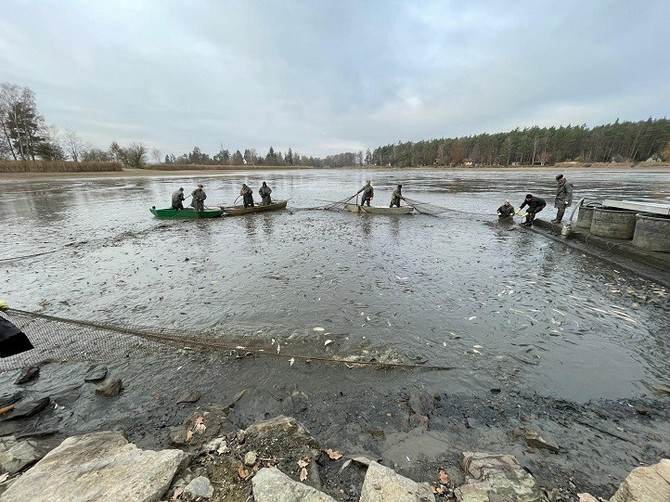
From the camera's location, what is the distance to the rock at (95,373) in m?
4.30

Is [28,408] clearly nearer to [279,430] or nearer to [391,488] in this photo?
[279,430]

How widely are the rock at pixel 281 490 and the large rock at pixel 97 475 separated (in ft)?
2.51

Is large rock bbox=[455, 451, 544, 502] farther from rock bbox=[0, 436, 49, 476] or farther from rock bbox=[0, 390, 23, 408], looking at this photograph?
rock bbox=[0, 390, 23, 408]

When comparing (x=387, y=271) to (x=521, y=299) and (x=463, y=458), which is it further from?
(x=463, y=458)

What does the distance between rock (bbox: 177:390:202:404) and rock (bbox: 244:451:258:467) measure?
1.35m

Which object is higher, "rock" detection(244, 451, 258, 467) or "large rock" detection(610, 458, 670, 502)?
"large rock" detection(610, 458, 670, 502)

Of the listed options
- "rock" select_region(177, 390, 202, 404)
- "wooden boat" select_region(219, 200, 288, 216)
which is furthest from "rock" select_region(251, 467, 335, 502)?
"wooden boat" select_region(219, 200, 288, 216)

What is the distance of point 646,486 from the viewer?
243 centimetres

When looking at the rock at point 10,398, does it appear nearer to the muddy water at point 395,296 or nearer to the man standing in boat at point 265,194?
the muddy water at point 395,296

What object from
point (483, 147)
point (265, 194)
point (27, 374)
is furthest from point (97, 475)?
point (483, 147)

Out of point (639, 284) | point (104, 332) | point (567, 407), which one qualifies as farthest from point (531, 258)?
point (104, 332)

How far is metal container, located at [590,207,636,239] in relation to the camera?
971 cm

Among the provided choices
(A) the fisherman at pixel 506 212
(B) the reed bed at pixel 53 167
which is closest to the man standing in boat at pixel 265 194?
(A) the fisherman at pixel 506 212

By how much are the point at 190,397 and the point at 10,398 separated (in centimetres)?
231
